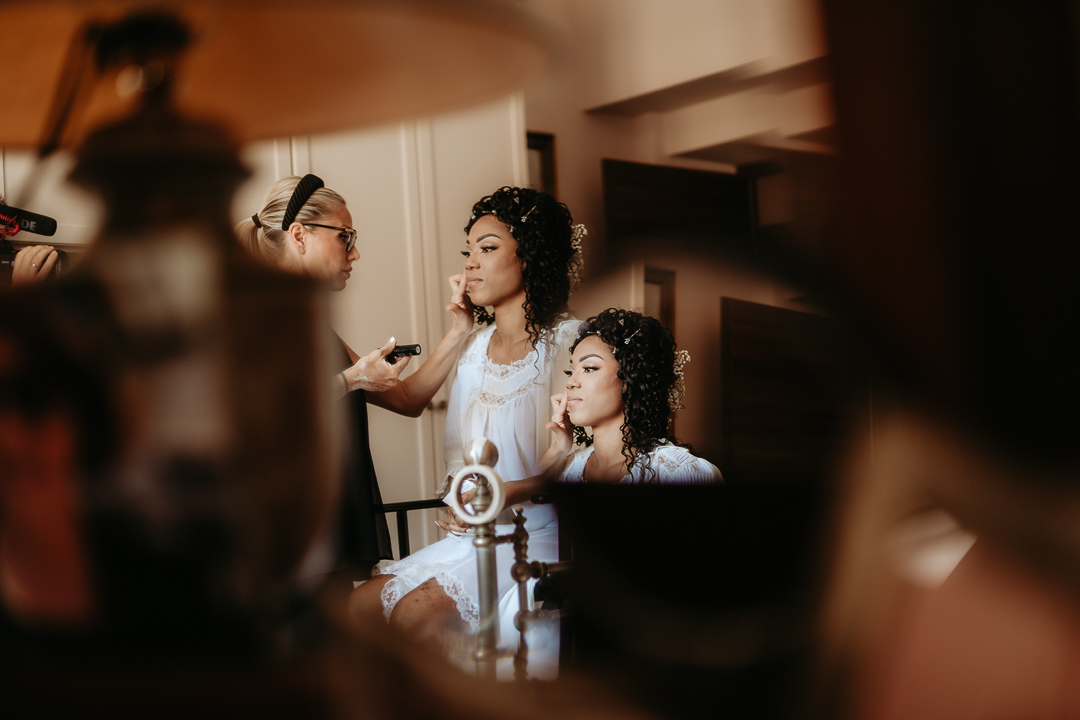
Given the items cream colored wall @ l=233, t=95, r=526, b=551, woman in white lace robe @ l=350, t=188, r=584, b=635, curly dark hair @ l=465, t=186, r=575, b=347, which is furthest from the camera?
cream colored wall @ l=233, t=95, r=526, b=551

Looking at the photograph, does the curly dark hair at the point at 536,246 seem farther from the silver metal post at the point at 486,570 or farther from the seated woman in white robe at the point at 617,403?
the silver metal post at the point at 486,570

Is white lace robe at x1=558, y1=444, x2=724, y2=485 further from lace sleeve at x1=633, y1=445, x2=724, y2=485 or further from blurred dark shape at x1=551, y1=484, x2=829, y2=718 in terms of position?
blurred dark shape at x1=551, y1=484, x2=829, y2=718

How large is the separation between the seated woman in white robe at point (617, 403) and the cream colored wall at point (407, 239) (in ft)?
2.01

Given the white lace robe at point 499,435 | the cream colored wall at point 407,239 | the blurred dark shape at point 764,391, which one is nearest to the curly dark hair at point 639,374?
the white lace robe at point 499,435

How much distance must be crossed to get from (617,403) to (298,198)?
89cm

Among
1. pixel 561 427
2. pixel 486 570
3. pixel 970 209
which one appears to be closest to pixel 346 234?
pixel 561 427

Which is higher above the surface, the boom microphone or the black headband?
the black headband

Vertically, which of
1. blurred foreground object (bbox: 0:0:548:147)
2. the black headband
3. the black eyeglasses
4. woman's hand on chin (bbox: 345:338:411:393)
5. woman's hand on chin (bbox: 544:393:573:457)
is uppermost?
the black headband

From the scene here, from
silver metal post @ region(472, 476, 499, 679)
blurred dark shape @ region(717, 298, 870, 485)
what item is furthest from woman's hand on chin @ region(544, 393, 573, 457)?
blurred dark shape @ region(717, 298, 870, 485)

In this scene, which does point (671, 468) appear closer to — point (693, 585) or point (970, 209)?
point (693, 585)

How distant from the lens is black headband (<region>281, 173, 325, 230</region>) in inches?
70.2

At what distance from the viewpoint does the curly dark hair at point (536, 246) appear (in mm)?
2115

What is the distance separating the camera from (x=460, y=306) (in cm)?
224

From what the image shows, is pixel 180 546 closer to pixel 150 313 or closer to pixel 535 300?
pixel 150 313
